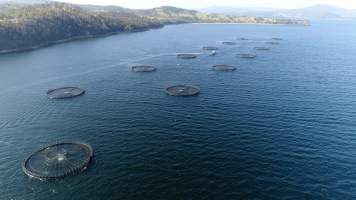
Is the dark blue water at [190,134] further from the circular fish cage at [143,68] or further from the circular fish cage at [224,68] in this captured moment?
the circular fish cage at [224,68]

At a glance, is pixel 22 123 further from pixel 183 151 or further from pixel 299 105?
pixel 299 105

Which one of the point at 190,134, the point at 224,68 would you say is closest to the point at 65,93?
the point at 190,134

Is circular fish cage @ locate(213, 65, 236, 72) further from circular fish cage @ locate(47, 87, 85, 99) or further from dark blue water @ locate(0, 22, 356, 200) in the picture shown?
circular fish cage @ locate(47, 87, 85, 99)

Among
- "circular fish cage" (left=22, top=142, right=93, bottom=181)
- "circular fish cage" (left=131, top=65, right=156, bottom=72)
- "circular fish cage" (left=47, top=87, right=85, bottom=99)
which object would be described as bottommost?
"circular fish cage" (left=22, top=142, right=93, bottom=181)

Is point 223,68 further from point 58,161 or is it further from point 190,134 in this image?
point 58,161

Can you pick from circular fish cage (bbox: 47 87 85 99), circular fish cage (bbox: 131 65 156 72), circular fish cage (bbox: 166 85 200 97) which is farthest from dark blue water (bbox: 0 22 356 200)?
circular fish cage (bbox: 131 65 156 72)

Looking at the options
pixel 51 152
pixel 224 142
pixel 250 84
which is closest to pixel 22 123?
pixel 51 152
